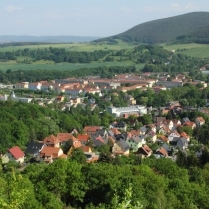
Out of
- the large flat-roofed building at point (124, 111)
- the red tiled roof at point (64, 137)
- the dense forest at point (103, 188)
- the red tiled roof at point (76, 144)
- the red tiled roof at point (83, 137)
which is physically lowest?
the large flat-roofed building at point (124, 111)

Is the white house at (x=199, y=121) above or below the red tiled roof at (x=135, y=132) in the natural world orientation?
below

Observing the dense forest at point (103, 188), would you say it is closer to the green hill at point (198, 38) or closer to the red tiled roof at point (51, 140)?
the red tiled roof at point (51, 140)

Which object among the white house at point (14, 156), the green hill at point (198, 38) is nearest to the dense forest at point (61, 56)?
the green hill at point (198, 38)

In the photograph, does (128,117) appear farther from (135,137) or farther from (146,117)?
(135,137)

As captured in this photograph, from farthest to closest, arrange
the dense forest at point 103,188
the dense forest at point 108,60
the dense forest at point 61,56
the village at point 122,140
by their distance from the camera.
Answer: the dense forest at point 61,56 < the dense forest at point 108,60 < the village at point 122,140 < the dense forest at point 103,188

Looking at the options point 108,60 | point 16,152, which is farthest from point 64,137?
point 108,60

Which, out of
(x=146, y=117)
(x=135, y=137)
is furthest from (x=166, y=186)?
(x=146, y=117)

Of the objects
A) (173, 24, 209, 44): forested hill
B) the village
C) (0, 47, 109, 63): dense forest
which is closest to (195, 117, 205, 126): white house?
the village

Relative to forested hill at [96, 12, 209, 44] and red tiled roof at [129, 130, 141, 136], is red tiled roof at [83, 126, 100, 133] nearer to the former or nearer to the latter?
red tiled roof at [129, 130, 141, 136]
